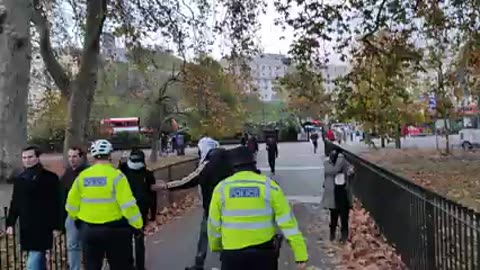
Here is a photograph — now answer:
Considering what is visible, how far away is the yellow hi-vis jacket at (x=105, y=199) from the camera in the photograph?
677 centimetres

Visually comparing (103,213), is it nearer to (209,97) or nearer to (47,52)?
(47,52)

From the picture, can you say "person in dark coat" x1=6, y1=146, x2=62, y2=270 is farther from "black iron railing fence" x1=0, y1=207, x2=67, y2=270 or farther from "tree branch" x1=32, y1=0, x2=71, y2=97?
"tree branch" x1=32, y1=0, x2=71, y2=97

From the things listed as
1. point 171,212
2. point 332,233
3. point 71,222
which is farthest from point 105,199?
point 171,212

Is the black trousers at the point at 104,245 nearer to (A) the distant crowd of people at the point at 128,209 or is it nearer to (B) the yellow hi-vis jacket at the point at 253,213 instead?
(A) the distant crowd of people at the point at 128,209

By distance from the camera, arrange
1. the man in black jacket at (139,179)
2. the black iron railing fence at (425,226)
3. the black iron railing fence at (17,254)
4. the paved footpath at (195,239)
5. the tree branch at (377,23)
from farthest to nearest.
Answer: the tree branch at (377,23) < the paved footpath at (195,239) < the man in black jacket at (139,179) < the black iron railing fence at (17,254) < the black iron railing fence at (425,226)

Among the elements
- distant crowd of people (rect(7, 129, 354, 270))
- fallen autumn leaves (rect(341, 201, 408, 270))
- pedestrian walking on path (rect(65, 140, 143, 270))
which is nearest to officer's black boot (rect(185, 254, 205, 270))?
distant crowd of people (rect(7, 129, 354, 270))

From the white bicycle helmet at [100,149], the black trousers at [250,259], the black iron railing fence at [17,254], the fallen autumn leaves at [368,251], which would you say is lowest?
the fallen autumn leaves at [368,251]

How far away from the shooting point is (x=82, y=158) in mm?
8352

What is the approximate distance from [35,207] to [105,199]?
137cm

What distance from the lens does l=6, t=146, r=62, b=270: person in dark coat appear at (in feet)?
25.4

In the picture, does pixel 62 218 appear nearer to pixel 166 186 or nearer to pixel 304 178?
pixel 166 186

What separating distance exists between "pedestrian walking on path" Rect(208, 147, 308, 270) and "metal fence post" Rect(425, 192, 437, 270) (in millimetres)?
1887

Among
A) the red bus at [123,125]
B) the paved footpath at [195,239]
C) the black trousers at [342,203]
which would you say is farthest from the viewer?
the red bus at [123,125]

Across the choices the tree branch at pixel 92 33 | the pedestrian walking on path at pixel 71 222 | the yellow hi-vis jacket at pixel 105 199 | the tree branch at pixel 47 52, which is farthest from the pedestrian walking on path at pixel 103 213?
the tree branch at pixel 47 52
